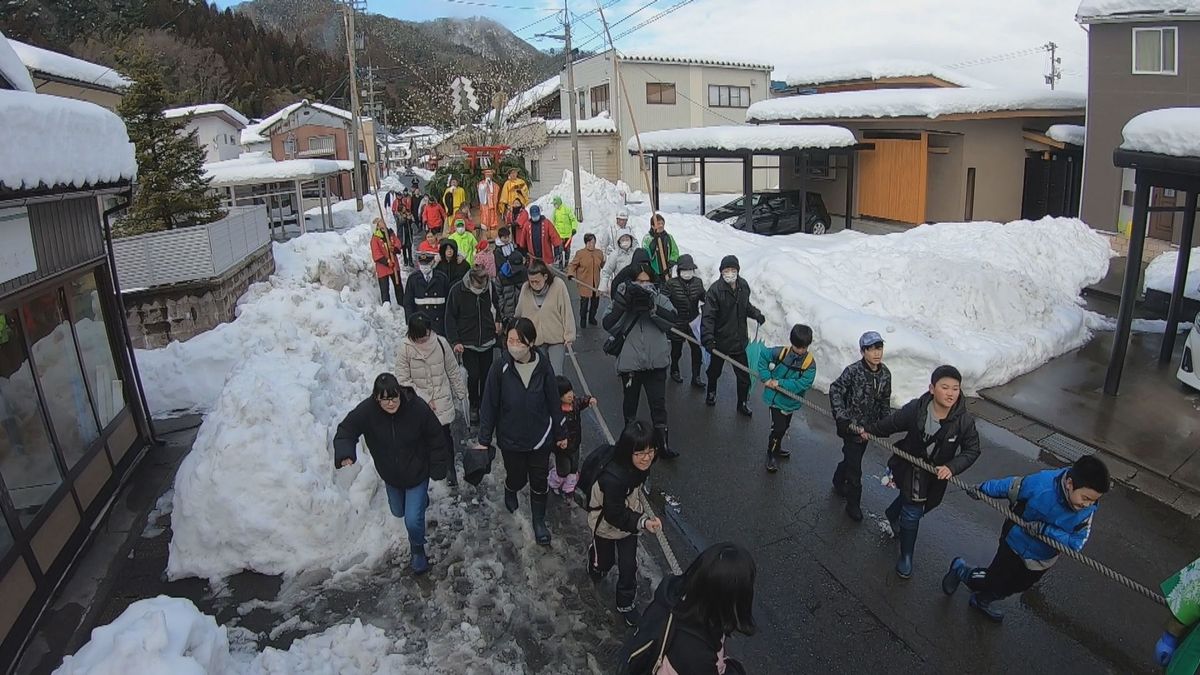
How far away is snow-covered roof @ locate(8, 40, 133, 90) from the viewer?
50.4ft

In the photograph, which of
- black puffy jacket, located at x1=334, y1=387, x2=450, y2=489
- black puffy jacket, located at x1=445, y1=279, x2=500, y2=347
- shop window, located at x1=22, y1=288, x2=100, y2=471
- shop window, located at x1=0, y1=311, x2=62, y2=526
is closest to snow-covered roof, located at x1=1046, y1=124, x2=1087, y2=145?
black puffy jacket, located at x1=445, y1=279, x2=500, y2=347

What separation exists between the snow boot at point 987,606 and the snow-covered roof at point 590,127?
30.9 metres

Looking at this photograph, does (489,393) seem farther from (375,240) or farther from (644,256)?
(375,240)

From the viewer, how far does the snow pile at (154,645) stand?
10.8 ft

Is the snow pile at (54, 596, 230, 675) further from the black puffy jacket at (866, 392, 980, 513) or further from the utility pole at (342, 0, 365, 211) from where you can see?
the utility pole at (342, 0, 365, 211)

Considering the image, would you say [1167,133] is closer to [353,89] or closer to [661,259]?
[661,259]

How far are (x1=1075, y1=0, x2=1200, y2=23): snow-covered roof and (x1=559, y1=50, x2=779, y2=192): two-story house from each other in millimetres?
17905

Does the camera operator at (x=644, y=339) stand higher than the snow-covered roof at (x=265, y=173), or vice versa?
the snow-covered roof at (x=265, y=173)

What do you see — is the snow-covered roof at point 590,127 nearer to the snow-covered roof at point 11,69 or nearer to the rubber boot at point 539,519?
the snow-covered roof at point 11,69

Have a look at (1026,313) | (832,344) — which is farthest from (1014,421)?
(1026,313)

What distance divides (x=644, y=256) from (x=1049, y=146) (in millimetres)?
17029

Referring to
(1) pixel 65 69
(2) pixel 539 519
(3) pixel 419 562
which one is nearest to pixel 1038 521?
(2) pixel 539 519

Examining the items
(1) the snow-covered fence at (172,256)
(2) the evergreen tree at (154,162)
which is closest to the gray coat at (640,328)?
(1) the snow-covered fence at (172,256)

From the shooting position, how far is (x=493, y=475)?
23.0 ft
